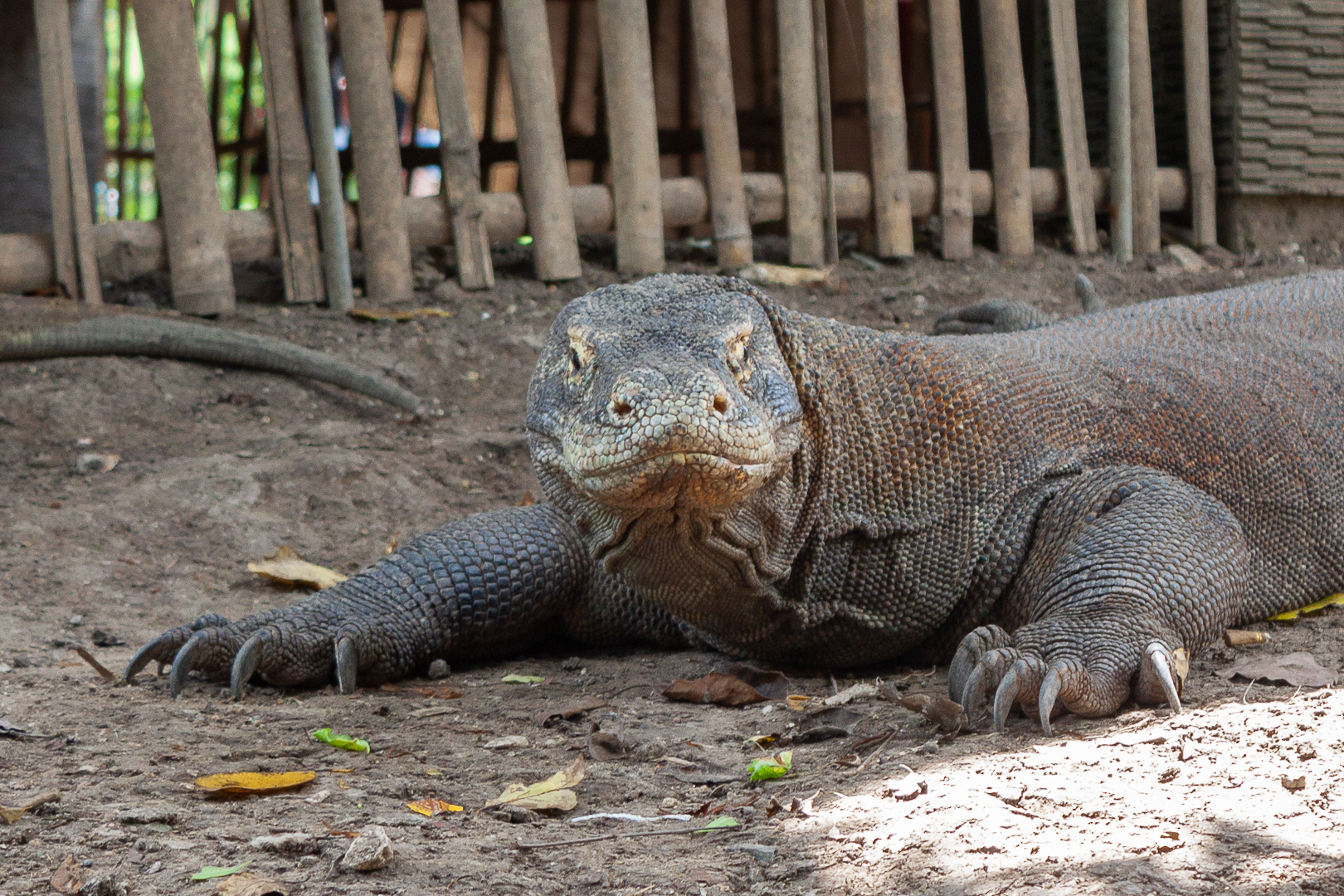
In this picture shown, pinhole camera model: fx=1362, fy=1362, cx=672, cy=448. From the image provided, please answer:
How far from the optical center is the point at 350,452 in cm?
458

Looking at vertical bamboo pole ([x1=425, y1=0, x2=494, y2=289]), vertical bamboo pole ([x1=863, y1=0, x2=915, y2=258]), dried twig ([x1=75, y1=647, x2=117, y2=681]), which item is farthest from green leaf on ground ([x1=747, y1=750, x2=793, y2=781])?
vertical bamboo pole ([x1=863, y1=0, x2=915, y2=258])

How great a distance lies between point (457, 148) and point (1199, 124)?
409cm

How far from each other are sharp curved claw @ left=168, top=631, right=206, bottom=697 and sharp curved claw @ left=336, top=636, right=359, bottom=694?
284mm

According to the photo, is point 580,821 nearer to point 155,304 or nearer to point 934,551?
point 934,551

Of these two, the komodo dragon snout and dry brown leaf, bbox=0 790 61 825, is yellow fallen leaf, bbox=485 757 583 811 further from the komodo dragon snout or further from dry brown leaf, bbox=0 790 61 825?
dry brown leaf, bbox=0 790 61 825

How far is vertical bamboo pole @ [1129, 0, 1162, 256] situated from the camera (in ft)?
23.4

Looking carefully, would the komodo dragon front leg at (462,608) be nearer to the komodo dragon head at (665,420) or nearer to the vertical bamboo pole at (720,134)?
the komodo dragon head at (665,420)

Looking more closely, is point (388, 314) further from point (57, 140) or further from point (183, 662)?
point (183, 662)

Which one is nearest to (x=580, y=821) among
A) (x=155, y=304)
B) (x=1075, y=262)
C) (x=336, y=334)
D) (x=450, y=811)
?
(x=450, y=811)

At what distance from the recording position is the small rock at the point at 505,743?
2.47 meters

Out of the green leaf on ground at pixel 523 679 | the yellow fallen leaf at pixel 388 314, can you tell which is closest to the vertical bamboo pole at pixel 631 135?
the yellow fallen leaf at pixel 388 314

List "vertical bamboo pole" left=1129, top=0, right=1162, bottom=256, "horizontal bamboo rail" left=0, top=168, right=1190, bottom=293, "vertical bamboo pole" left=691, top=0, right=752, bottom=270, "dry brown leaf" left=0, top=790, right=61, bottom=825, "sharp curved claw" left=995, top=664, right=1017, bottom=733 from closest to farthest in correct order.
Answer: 1. "dry brown leaf" left=0, top=790, right=61, bottom=825
2. "sharp curved claw" left=995, top=664, right=1017, bottom=733
3. "horizontal bamboo rail" left=0, top=168, right=1190, bottom=293
4. "vertical bamboo pole" left=691, top=0, right=752, bottom=270
5. "vertical bamboo pole" left=1129, top=0, right=1162, bottom=256

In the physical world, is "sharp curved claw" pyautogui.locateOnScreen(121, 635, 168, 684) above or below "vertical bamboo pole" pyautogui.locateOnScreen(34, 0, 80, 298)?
below

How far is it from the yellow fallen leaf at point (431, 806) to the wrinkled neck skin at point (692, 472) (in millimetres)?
542
